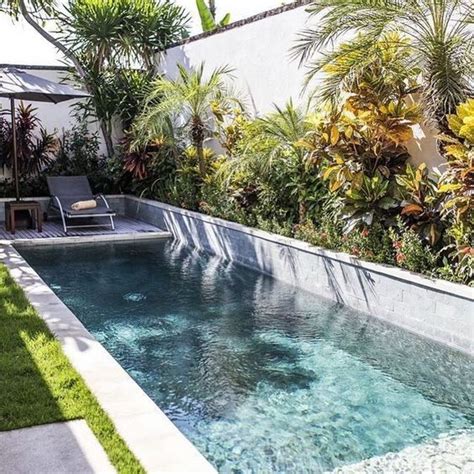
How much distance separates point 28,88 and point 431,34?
6.98 m

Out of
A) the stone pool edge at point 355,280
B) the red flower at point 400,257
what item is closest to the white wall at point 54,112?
the stone pool edge at point 355,280

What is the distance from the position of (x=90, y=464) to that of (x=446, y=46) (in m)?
5.87

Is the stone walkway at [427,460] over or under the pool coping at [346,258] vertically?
under

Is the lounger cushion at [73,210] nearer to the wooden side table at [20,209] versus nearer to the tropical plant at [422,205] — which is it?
the wooden side table at [20,209]

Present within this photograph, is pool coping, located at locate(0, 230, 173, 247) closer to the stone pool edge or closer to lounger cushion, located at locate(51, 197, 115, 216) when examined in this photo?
lounger cushion, located at locate(51, 197, 115, 216)

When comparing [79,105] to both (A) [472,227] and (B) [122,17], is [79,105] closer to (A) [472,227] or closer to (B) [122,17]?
(B) [122,17]

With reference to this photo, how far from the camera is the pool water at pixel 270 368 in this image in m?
4.22

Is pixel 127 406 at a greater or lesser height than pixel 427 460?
greater

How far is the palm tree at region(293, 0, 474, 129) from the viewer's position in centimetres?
687

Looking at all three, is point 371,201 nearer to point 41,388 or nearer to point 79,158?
point 41,388

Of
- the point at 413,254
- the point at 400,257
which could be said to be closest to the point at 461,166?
the point at 413,254

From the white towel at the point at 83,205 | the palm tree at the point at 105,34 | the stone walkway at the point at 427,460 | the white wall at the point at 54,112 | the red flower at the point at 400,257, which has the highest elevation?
the palm tree at the point at 105,34

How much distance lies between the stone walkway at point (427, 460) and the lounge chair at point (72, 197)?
9274 mm

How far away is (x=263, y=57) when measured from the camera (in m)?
11.7
